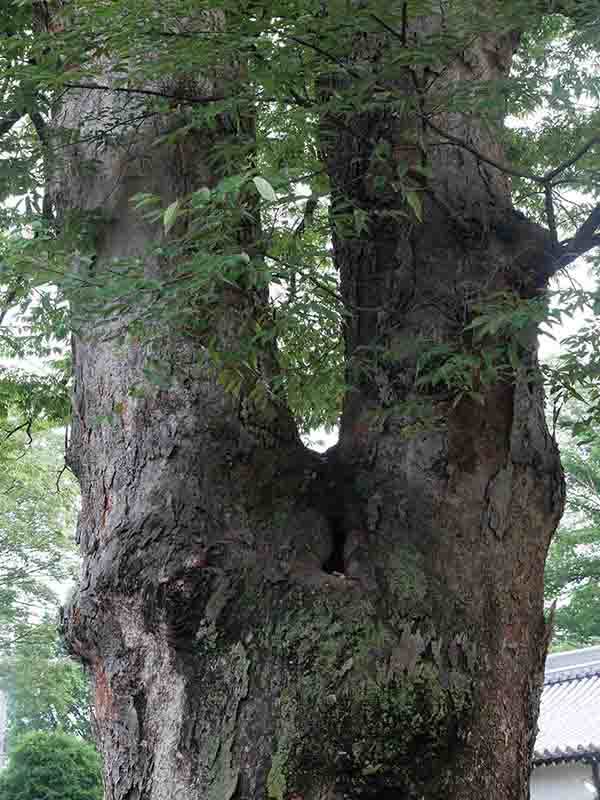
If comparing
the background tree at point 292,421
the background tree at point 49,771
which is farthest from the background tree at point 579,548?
the background tree at point 292,421

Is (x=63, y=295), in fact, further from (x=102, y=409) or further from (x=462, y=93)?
(x=462, y=93)

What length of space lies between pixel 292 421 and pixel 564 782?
11.3 meters

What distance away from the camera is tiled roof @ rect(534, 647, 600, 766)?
11484 mm

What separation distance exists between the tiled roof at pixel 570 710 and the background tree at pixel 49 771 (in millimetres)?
6229

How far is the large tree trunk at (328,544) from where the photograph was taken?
7.54 ft

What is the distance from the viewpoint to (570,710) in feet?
45.1

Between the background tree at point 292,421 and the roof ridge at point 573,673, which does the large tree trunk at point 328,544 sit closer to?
the background tree at point 292,421

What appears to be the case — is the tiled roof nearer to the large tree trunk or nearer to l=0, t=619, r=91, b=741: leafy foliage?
l=0, t=619, r=91, b=741: leafy foliage

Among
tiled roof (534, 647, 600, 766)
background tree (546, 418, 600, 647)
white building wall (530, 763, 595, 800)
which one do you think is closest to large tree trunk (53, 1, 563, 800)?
tiled roof (534, 647, 600, 766)

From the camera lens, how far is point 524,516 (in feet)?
8.99

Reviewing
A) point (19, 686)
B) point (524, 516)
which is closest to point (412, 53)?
point (524, 516)

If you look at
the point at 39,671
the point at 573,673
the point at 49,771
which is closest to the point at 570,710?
the point at 573,673

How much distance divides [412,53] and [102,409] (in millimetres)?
1387

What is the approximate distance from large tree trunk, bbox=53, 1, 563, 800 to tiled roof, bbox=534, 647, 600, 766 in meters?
9.06
